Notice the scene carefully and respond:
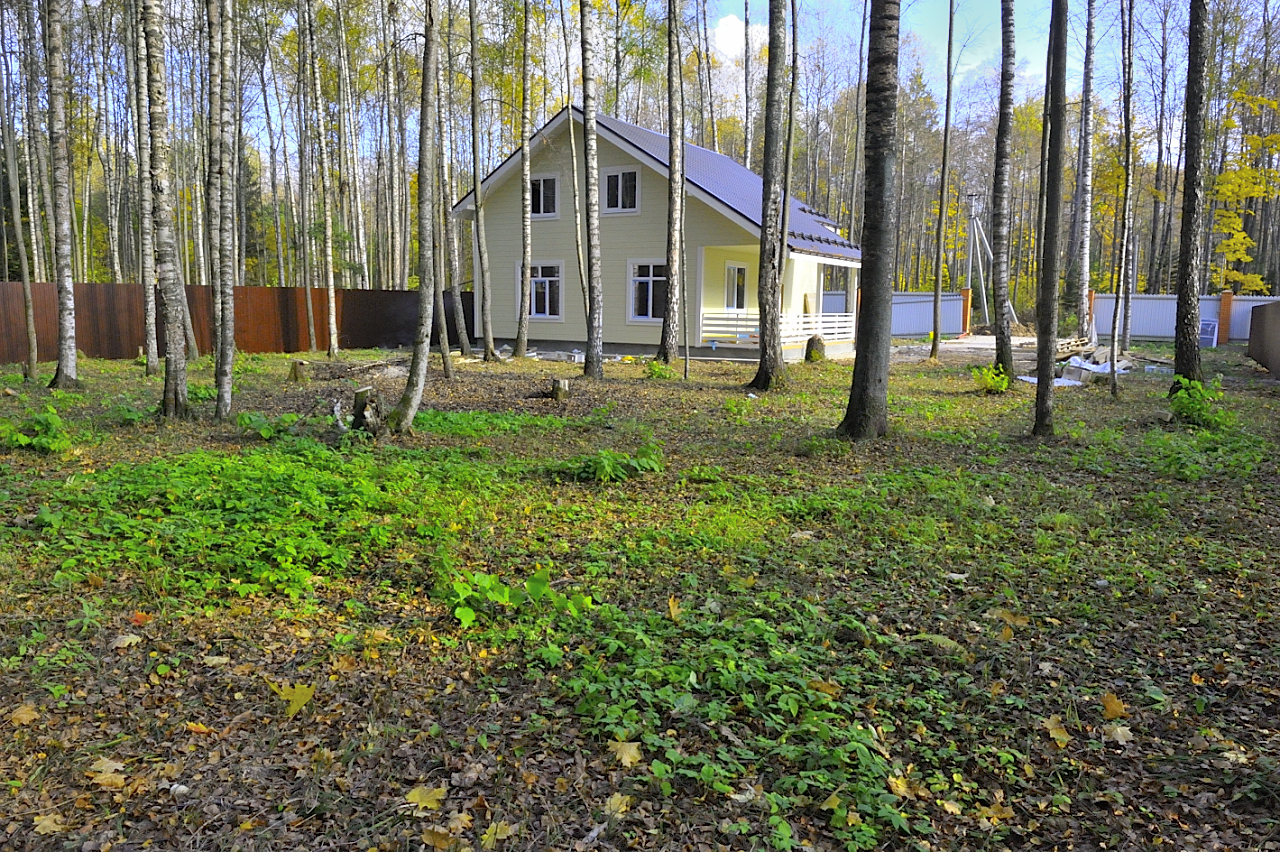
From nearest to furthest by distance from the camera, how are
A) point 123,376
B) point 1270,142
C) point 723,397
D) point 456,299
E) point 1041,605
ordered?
point 1041,605
point 723,397
point 123,376
point 456,299
point 1270,142

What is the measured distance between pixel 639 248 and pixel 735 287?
3064 mm

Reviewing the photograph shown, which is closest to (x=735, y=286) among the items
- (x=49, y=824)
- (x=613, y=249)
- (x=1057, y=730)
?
(x=613, y=249)

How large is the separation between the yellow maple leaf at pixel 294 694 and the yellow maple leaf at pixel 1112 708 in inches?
130

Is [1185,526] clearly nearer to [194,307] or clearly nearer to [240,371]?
[240,371]

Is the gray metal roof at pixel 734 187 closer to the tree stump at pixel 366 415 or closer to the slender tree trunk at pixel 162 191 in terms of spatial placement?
the tree stump at pixel 366 415

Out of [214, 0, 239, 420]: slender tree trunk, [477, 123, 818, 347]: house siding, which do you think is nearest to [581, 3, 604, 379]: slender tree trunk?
[477, 123, 818, 347]: house siding

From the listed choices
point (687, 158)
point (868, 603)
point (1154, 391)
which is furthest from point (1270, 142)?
point (868, 603)

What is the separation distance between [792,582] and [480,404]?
6.90 m

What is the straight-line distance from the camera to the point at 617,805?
8.86ft

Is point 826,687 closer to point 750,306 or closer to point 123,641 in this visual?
point 123,641

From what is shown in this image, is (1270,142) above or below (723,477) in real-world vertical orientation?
above

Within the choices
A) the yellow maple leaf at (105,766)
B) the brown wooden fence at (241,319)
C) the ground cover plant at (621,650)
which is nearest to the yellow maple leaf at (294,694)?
the ground cover plant at (621,650)

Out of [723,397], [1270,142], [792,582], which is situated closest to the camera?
[792,582]

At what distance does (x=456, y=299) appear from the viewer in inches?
698
